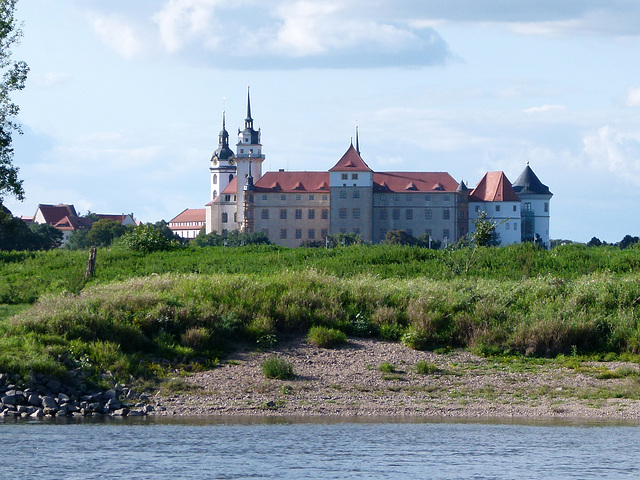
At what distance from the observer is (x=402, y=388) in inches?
730

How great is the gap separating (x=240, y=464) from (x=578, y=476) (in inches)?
162

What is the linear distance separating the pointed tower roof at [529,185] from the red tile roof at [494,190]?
4.80 metres

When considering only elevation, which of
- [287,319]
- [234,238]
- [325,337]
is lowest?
[325,337]

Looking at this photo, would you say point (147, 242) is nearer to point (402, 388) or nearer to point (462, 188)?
point (402, 388)

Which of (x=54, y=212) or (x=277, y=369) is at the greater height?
(x=54, y=212)

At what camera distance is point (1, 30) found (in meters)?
33.2

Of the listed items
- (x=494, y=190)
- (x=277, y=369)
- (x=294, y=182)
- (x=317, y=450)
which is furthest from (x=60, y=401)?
(x=294, y=182)

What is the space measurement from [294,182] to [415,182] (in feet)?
60.8

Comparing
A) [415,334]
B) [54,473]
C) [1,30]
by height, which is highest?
[1,30]

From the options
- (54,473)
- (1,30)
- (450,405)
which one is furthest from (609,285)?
(1,30)

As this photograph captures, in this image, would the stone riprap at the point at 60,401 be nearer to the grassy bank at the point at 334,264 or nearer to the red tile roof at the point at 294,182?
the grassy bank at the point at 334,264

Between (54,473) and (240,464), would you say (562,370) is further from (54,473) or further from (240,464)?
(54,473)

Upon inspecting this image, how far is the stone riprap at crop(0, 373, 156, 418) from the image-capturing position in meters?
16.4

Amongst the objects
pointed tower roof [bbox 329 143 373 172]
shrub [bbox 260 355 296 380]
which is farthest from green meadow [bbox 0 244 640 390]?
pointed tower roof [bbox 329 143 373 172]
